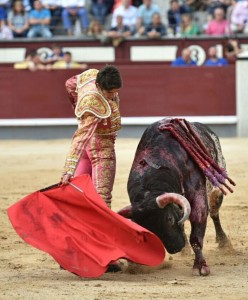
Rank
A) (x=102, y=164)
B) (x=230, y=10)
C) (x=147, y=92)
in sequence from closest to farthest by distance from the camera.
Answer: (x=102, y=164), (x=147, y=92), (x=230, y=10)

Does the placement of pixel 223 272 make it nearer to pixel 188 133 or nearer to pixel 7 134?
pixel 188 133

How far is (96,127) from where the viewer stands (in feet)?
19.8

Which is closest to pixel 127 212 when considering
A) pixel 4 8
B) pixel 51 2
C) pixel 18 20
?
pixel 51 2

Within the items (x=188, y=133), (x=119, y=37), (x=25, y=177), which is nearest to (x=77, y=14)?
(x=119, y=37)

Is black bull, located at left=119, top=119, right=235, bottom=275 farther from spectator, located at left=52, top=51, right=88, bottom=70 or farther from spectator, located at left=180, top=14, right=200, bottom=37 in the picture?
spectator, located at left=180, top=14, right=200, bottom=37

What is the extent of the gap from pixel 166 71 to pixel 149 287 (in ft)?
28.0

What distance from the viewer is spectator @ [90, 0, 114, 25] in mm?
15125

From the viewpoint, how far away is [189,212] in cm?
556

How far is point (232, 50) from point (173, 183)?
29.0 ft

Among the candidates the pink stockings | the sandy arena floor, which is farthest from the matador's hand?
the sandy arena floor

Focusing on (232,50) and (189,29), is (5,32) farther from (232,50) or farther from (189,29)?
(232,50)

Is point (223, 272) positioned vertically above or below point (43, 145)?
above

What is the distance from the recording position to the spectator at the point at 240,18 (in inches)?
555

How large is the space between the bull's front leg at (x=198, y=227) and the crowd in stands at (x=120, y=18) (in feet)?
27.7
